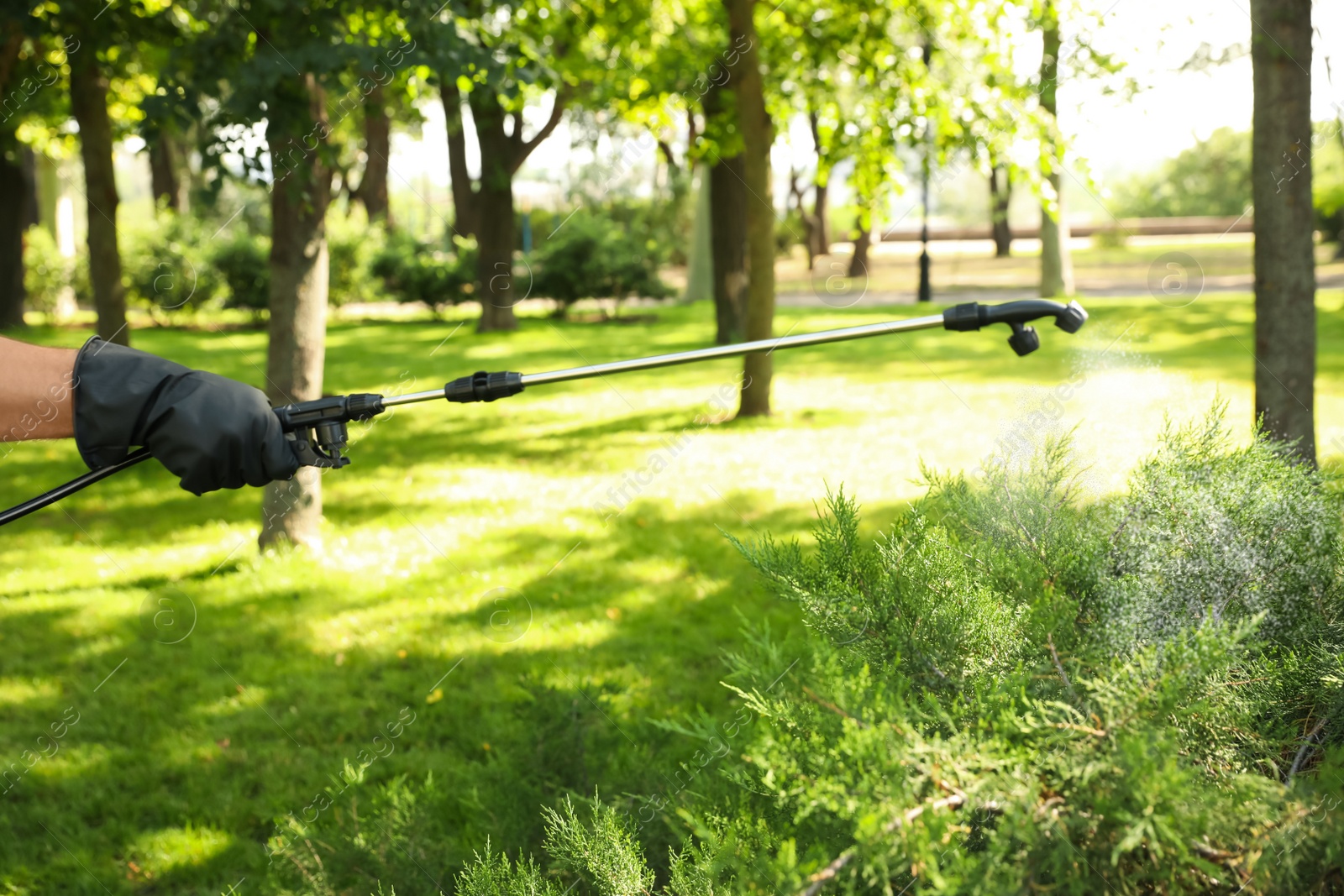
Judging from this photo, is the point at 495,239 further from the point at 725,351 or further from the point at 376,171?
the point at 376,171

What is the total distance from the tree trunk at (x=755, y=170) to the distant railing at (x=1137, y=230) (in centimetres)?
2632

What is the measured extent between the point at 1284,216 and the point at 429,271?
53.9ft

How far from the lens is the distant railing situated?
37.5 m

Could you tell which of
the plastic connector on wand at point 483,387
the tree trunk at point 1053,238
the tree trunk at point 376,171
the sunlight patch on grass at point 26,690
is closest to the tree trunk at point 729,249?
the tree trunk at point 1053,238

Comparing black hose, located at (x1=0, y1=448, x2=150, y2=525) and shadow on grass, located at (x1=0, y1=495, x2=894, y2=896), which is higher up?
black hose, located at (x1=0, y1=448, x2=150, y2=525)

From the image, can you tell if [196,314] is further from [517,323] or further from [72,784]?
[72,784]

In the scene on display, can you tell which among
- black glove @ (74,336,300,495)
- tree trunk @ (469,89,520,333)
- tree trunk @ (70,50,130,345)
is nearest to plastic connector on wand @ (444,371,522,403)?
black glove @ (74,336,300,495)

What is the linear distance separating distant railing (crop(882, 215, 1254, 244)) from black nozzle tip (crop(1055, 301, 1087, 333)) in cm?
3302

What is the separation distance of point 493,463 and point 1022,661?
7.25 metres

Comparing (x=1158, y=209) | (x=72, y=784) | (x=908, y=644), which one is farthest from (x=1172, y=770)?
(x=1158, y=209)

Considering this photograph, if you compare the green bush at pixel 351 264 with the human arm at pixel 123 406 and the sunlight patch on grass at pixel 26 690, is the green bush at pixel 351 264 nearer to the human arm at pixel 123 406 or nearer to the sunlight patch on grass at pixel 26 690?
the sunlight patch on grass at pixel 26 690

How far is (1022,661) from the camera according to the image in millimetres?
1485

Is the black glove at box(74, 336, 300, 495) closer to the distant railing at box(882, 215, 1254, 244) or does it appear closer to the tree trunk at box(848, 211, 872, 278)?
the tree trunk at box(848, 211, 872, 278)

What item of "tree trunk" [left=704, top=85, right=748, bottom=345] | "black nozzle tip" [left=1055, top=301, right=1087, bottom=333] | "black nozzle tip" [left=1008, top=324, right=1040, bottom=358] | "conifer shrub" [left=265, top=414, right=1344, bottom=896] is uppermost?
"tree trunk" [left=704, top=85, right=748, bottom=345]
